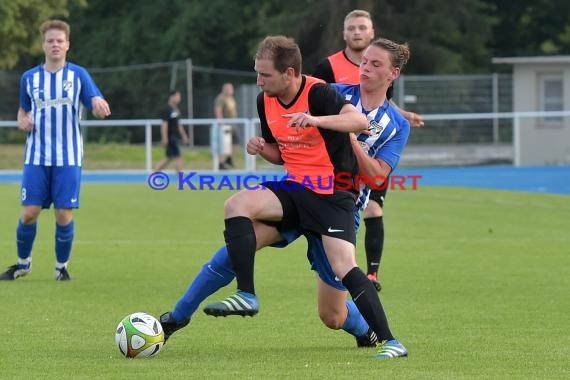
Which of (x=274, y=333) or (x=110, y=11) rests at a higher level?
(x=110, y=11)

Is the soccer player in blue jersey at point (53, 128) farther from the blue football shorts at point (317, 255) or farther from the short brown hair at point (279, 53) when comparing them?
the short brown hair at point (279, 53)

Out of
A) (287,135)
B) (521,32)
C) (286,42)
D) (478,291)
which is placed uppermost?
(521,32)

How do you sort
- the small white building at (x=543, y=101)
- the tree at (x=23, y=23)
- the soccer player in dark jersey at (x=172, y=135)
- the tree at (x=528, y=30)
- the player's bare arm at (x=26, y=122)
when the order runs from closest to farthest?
the player's bare arm at (x=26, y=122) < the soccer player in dark jersey at (x=172, y=135) < the small white building at (x=543, y=101) < the tree at (x=23, y=23) < the tree at (x=528, y=30)

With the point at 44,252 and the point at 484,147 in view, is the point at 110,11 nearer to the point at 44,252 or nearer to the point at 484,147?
the point at 484,147

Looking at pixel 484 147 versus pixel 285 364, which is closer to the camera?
pixel 285 364

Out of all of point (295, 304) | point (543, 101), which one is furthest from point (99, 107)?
point (543, 101)

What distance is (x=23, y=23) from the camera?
108 feet

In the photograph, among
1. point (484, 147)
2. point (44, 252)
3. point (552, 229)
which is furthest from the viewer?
point (484, 147)

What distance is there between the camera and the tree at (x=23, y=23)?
104 feet

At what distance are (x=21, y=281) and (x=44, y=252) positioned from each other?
8.27 feet

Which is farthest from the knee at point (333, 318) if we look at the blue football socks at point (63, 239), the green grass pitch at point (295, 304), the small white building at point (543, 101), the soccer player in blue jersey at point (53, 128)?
the small white building at point (543, 101)

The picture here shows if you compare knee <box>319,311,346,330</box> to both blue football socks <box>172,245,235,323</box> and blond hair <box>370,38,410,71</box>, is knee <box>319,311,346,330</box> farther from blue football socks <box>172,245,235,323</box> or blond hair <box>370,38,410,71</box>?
blond hair <box>370,38,410,71</box>

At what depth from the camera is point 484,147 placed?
101 feet

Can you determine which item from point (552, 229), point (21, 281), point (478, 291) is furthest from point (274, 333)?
point (552, 229)
